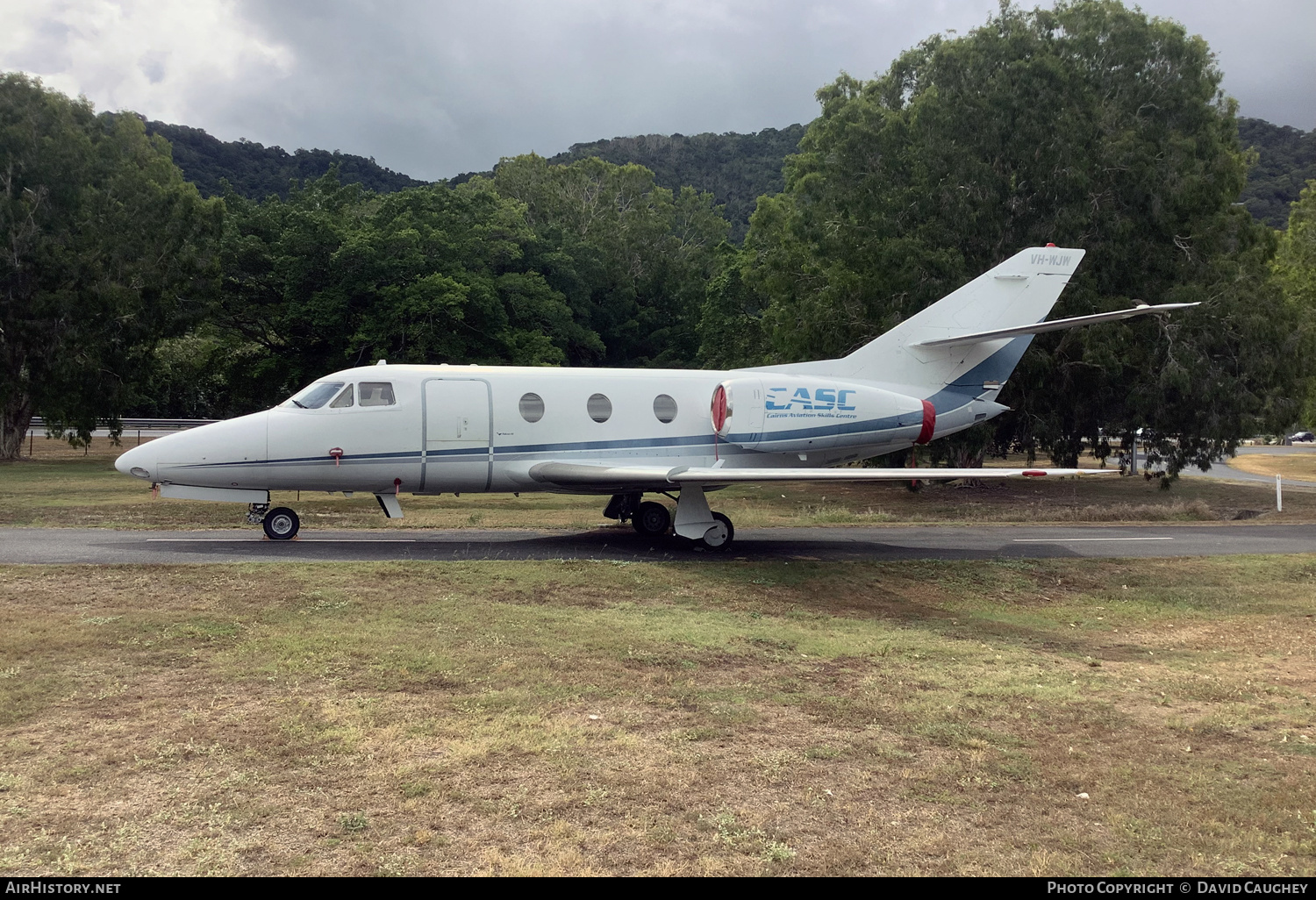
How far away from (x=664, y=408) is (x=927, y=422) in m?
5.41

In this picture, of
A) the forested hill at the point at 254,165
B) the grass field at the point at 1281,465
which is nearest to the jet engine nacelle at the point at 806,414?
the grass field at the point at 1281,465

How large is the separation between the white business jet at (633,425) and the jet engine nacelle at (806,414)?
0.03 m

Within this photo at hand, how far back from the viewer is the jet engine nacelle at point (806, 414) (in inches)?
704

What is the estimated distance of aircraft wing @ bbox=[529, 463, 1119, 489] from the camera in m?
15.0

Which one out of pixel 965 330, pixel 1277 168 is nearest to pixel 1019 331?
pixel 965 330

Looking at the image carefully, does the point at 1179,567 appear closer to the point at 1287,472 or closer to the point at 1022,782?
the point at 1022,782

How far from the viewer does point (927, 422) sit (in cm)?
1914

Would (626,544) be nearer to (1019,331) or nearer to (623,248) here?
(1019,331)

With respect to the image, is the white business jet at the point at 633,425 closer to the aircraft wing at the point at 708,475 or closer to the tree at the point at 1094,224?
the aircraft wing at the point at 708,475

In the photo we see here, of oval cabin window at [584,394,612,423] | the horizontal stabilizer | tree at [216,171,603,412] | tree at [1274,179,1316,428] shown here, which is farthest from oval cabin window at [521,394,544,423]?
tree at [1274,179,1316,428]

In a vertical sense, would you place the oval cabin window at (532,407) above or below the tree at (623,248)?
below

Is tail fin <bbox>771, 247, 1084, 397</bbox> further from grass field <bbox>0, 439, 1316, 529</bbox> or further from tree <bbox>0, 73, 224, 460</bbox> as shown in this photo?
tree <bbox>0, 73, 224, 460</bbox>

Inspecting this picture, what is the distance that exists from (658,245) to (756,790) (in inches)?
3073
